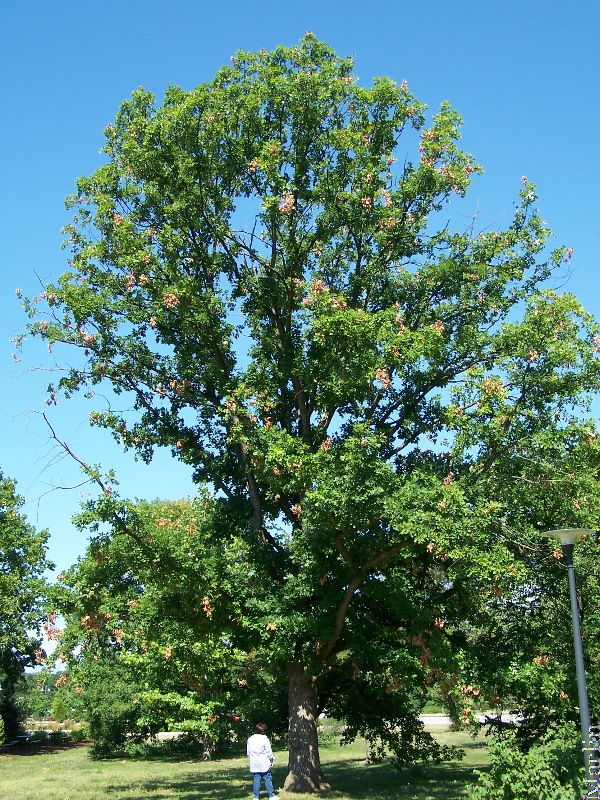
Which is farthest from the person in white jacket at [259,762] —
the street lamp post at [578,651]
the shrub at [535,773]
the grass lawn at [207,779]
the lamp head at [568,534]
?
the lamp head at [568,534]

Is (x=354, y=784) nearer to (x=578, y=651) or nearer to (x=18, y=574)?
(x=578, y=651)

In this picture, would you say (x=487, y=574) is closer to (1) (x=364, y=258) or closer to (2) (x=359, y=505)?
(2) (x=359, y=505)

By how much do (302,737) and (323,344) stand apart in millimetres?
8688

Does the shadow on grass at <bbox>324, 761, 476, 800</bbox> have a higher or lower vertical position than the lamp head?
lower

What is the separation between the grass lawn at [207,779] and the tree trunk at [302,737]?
45 centimetres

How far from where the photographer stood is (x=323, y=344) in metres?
15.1

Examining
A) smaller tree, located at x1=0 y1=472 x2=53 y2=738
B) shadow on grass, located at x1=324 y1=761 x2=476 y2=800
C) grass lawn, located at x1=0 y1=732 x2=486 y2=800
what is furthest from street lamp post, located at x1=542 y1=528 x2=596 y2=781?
smaller tree, located at x1=0 y1=472 x2=53 y2=738

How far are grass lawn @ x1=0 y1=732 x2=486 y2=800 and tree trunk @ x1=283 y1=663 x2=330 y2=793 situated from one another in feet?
1.48

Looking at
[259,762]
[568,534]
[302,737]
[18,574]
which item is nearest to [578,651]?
[568,534]

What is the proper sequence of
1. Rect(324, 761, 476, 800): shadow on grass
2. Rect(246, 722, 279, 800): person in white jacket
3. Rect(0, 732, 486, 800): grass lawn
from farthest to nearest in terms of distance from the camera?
Rect(0, 732, 486, 800): grass lawn
Rect(324, 761, 476, 800): shadow on grass
Rect(246, 722, 279, 800): person in white jacket

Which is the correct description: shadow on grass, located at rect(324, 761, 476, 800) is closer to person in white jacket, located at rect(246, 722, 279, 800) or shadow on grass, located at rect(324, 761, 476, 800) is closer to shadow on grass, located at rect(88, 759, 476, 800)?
shadow on grass, located at rect(88, 759, 476, 800)

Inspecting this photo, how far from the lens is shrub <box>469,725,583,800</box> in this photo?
10.5m

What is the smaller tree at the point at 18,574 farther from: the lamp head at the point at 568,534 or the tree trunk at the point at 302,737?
the lamp head at the point at 568,534

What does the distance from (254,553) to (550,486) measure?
648cm
